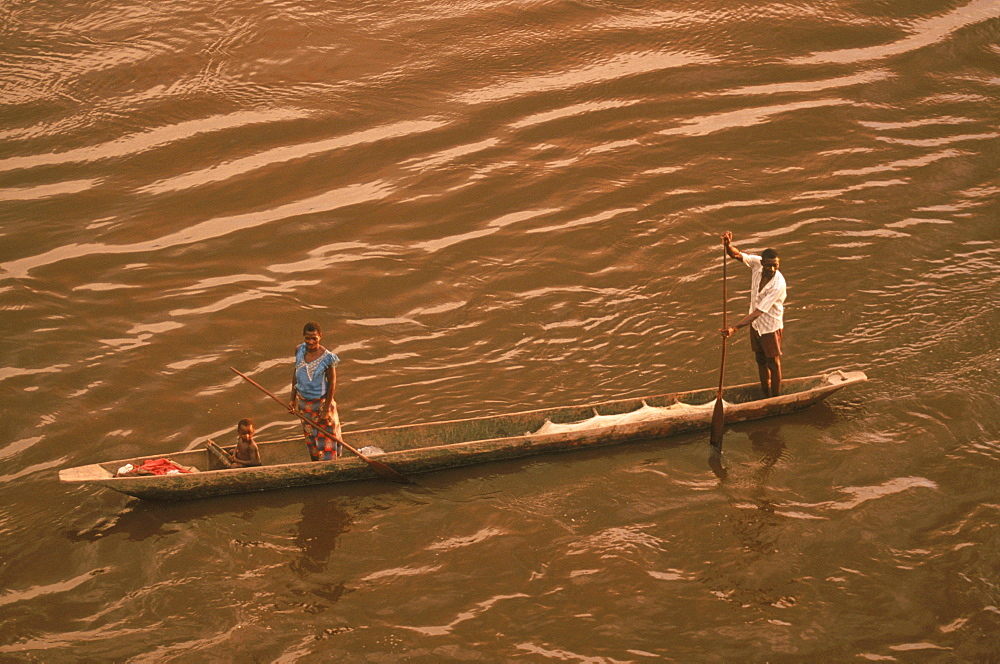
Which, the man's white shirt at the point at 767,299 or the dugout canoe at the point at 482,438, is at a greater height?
the man's white shirt at the point at 767,299

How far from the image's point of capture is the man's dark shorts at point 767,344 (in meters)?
7.80

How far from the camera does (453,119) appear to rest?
12.2 metres

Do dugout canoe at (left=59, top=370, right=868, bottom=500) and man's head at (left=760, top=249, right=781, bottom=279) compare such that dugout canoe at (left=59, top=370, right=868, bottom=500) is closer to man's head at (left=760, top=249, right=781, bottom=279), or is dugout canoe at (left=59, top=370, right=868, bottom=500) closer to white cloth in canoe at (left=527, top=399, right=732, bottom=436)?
white cloth in canoe at (left=527, top=399, right=732, bottom=436)

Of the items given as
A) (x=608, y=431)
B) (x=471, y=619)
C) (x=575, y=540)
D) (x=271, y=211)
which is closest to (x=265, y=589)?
(x=471, y=619)

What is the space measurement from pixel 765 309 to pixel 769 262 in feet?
1.43

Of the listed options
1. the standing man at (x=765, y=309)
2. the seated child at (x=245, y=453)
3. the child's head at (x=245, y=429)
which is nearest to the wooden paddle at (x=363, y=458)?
the child's head at (x=245, y=429)

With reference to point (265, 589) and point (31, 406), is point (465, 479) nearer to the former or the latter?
point (265, 589)

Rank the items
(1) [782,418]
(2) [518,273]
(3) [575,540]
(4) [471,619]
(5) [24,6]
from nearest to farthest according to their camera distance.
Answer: (4) [471,619] → (3) [575,540] → (1) [782,418] → (2) [518,273] → (5) [24,6]

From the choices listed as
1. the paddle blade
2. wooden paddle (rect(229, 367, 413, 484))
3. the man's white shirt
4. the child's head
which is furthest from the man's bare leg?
the child's head

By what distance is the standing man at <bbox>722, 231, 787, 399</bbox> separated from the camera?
7.64 meters

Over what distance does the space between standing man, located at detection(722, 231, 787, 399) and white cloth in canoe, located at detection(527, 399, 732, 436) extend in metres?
0.57

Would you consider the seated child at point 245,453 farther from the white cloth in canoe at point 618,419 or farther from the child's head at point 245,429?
the white cloth in canoe at point 618,419

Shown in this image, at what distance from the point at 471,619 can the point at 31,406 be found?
16.3ft

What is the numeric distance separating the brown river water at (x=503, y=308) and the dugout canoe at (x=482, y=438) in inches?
7.4
